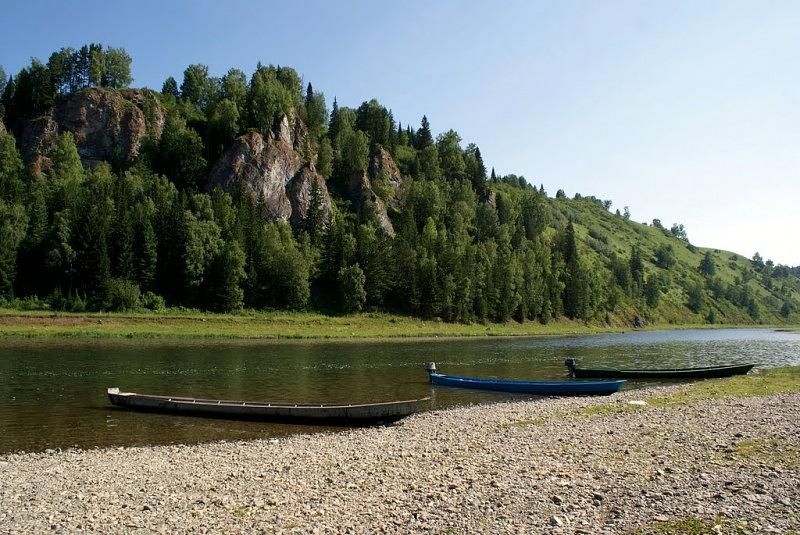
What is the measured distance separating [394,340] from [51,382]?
217 ft

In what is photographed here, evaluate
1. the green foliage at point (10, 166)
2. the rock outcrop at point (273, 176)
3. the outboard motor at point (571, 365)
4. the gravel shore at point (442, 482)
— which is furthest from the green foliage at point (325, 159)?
the gravel shore at point (442, 482)

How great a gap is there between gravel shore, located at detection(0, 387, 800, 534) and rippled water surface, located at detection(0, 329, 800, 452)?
5.28 m

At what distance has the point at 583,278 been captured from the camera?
17800 centimetres

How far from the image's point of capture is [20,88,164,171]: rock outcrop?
16284 centimetres

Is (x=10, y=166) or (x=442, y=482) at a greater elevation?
(x=10, y=166)

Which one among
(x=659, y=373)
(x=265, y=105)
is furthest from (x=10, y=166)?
(x=659, y=373)

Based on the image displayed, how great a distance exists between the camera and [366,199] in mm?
178000

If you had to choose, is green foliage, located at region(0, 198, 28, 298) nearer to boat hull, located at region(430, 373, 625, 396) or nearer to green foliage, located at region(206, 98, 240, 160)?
green foliage, located at region(206, 98, 240, 160)

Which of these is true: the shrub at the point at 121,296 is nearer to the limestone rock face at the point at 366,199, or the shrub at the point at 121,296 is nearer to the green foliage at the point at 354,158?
the limestone rock face at the point at 366,199

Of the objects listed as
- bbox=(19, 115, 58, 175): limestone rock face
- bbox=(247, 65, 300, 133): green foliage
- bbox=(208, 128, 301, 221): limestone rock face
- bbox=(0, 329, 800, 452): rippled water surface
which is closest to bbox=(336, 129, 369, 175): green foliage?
bbox=(247, 65, 300, 133): green foliage

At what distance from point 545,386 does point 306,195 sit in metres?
135

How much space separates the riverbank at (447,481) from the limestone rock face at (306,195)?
136m

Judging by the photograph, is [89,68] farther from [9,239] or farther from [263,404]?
[263,404]

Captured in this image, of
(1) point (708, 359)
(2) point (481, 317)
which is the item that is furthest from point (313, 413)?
(2) point (481, 317)
